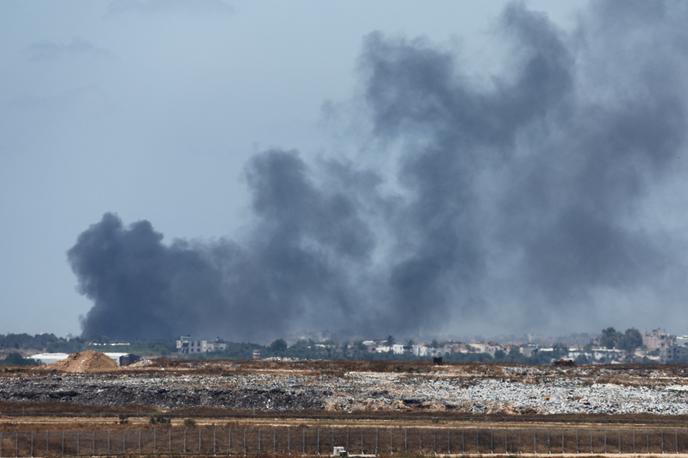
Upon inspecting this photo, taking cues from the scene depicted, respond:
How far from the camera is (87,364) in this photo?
158750 millimetres

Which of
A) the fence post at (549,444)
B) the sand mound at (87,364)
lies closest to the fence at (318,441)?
the fence post at (549,444)

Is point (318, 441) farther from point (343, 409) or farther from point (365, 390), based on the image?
point (365, 390)

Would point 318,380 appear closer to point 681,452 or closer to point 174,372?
point 174,372

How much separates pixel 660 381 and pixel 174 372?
48588mm

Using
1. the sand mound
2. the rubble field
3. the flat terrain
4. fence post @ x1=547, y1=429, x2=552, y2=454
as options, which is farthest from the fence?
the sand mound

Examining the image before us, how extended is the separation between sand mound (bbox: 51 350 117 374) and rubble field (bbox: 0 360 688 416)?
282 inches

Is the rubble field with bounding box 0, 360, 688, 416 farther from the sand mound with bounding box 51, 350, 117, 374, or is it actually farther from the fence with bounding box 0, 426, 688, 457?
the fence with bounding box 0, 426, 688, 457

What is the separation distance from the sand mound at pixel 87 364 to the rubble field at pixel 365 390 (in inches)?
282

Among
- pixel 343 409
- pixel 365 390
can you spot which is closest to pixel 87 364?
pixel 365 390

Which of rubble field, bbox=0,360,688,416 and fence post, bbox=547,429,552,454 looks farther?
rubble field, bbox=0,360,688,416

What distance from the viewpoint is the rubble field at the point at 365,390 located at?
116 m

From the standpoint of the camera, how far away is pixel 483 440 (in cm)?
9119

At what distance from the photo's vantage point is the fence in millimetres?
87438

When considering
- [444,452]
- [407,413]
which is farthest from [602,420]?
[444,452]
